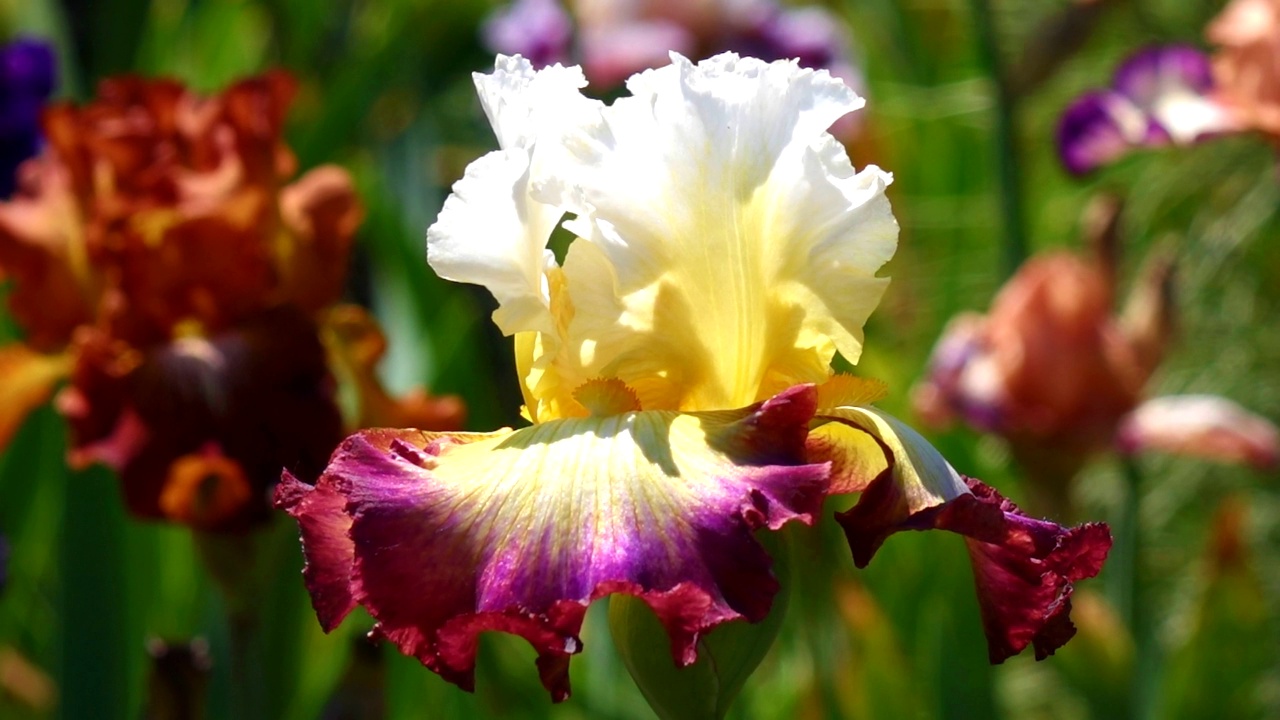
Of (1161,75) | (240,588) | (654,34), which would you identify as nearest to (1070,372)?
(1161,75)

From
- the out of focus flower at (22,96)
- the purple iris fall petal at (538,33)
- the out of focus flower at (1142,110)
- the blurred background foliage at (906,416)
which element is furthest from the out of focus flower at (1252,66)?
the out of focus flower at (22,96)

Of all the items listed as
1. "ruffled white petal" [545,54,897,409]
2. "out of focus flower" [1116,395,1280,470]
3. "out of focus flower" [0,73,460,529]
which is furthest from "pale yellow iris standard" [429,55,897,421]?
"out of focus flower" [1116,395,1280,470]

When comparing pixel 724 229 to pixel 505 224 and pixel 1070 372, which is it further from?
pixel 1070 372

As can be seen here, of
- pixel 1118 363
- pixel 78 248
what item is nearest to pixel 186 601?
pixel 78 248

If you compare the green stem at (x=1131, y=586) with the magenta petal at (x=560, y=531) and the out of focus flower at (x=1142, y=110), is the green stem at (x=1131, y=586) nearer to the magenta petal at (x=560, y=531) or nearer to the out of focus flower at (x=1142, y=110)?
the out of focus flower at (x=1142, y=110)

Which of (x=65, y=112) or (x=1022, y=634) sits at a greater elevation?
(x=65, y=112)

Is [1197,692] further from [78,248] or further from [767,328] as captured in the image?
[78,248]
